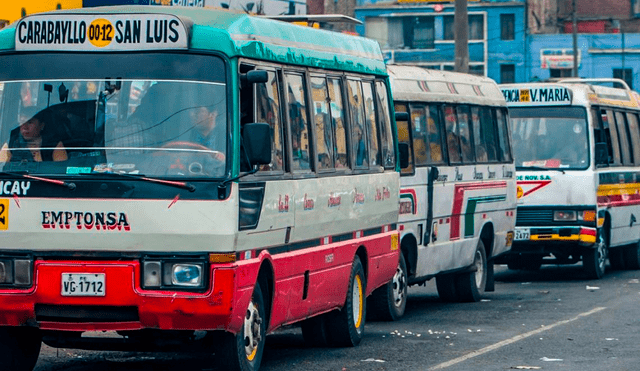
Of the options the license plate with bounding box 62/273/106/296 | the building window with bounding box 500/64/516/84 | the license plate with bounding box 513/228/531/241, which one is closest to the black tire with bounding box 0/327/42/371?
the license plate with bounding box 62/273/106/296

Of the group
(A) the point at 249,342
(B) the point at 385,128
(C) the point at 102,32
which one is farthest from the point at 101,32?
(B) the point at 385,128

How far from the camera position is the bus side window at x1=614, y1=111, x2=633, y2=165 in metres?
23.4

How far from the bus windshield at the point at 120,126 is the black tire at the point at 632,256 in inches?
651

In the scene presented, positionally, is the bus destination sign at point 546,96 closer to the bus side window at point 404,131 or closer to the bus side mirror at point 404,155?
the bus side window at point 404,131

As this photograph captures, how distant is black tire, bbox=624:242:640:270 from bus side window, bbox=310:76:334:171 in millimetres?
13972

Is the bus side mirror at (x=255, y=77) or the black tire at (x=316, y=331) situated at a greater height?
the bus side mirror at (x=255, y=77)

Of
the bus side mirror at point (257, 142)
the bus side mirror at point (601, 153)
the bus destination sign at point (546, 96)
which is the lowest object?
the bus side mirror at point (601, 153)

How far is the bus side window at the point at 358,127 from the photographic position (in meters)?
12.4

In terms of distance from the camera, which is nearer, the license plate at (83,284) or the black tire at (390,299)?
the license plate at (83,284)

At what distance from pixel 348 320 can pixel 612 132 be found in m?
11.8

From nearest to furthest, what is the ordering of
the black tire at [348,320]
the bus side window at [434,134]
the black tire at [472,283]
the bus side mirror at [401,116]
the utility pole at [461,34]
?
the black tire at [348,320] < the bus side mirror at [401,116] < the bus side window at [434,134] < the black tire at [472,283] < the utility pole at [461,34]

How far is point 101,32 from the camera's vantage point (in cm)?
932

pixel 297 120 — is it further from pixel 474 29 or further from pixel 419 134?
pixel 474 29

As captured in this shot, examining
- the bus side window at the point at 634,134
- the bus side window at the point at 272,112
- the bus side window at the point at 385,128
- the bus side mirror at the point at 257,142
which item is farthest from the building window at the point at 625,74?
the bus side mirror at the point at 257,142
